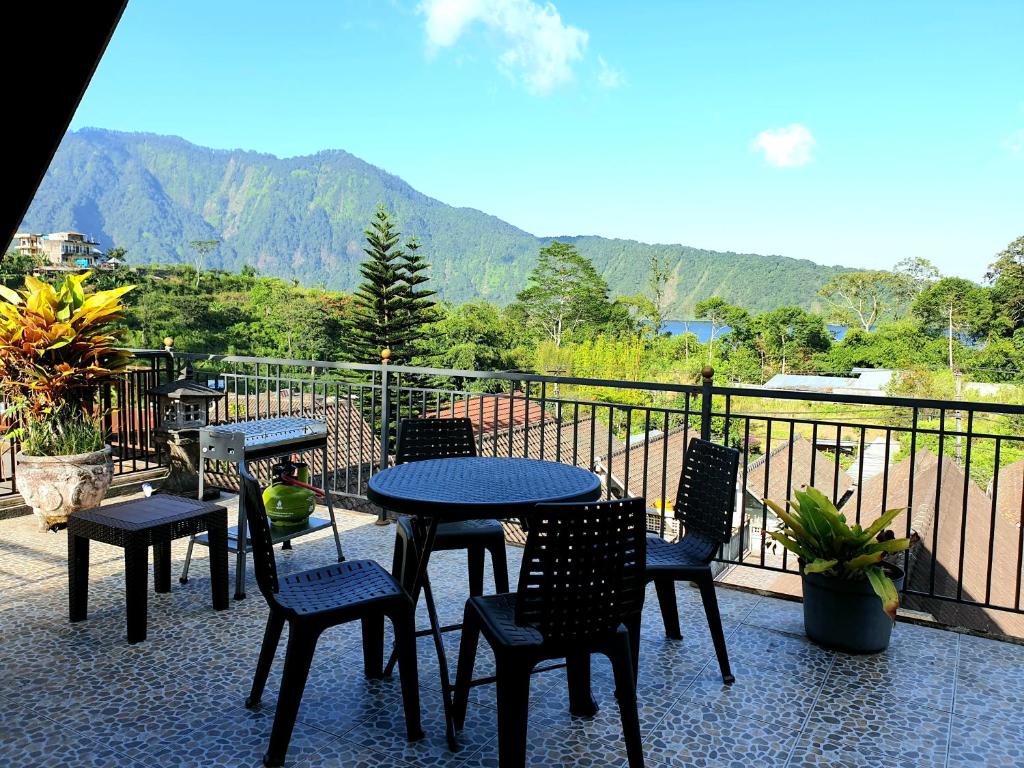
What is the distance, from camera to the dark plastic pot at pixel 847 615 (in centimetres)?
281

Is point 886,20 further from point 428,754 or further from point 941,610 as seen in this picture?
point 428,754

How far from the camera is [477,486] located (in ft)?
8.01

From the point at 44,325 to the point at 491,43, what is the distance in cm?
10095

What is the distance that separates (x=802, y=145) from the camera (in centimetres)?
7562

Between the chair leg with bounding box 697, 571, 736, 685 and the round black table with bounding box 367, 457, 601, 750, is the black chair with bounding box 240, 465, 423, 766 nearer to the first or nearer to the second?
the round black table with bounding box 367, 457, 601, 750

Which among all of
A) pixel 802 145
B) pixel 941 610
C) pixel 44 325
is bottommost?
pixel 941 610

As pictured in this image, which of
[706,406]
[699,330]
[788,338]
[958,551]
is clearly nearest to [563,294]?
[699,330]

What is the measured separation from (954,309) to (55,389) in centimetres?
5744

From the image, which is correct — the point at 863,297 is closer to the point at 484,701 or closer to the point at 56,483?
the point at 56,483

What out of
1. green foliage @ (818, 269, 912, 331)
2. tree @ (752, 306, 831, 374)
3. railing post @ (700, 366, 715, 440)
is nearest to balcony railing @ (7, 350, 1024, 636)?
railing post @ (700, 366, 715, 440)

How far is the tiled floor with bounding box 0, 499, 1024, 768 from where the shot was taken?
2.14 metres

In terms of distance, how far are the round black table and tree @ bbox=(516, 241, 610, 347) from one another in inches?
2129

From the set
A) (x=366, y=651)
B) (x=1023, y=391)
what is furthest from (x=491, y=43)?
(x=366, y=651)

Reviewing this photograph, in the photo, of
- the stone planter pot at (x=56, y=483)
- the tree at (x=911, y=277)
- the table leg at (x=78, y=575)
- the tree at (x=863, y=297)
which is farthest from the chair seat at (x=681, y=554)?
the tree at (x=911, y=277)
